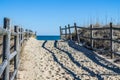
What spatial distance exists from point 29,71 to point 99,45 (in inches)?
312

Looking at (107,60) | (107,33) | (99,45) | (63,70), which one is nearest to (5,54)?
(63,70)

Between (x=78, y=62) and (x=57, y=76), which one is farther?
(x=78, y=62)

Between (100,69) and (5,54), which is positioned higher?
(5,54)

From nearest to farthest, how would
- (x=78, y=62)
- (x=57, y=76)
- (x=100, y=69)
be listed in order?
(x=57, y=76), (x=100, y=69), (x=78, y=62)

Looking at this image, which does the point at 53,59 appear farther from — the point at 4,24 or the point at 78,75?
the point at 4,24

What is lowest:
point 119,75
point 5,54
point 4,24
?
point 119,75

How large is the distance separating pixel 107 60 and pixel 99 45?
4338mm

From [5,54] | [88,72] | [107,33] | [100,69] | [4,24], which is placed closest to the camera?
[5,54]

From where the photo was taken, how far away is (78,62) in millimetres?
11570

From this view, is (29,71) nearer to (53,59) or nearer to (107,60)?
(53,59)

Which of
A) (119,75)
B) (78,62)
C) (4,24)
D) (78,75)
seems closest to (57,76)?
(78,75)

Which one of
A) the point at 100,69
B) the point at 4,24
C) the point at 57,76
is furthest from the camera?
the point at 100,69

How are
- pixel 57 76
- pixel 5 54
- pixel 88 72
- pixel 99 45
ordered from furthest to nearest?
pixel 99 45, pixel 88 72, pixel 57 76, pixel 5 54

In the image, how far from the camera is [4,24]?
227 inches
